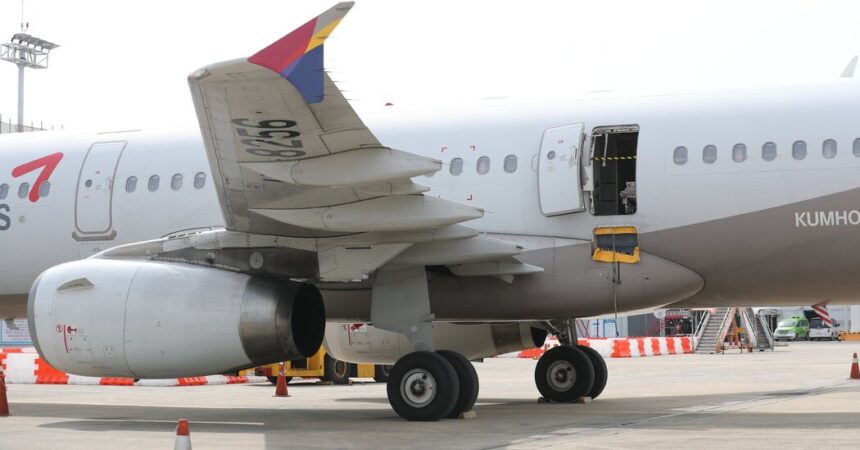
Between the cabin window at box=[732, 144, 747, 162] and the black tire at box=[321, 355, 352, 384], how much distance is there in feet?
45.7

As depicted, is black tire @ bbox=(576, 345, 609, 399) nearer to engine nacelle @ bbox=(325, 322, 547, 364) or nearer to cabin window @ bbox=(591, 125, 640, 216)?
engine nacelle @ bbox=(325, 322, 547, 364)

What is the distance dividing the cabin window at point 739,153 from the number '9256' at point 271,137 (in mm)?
5272

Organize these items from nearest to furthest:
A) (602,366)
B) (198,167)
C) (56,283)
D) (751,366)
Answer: (56,283) → (198,167) → (602,366) → (751,366)

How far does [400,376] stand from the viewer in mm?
13789

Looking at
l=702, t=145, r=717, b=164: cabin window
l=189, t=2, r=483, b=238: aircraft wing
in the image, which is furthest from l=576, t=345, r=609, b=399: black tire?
l=189, t=2, r=483, b=238: aircraft wing

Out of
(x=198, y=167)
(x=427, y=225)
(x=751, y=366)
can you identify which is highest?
(x=198, y=167)

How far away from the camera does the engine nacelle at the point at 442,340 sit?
16969 mm

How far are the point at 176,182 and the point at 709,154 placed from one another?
7326 mm

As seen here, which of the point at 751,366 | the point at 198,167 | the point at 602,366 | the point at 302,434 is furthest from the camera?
the point at 751,366

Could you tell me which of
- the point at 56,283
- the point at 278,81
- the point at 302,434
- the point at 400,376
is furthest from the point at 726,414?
the point at 56,283

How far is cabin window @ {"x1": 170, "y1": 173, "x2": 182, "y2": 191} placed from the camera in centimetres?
1605

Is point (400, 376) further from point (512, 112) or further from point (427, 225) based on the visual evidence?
point (512, 112)

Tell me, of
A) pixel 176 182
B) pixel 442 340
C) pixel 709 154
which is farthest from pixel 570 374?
pixel 176 182

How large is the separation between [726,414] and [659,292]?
181cm
